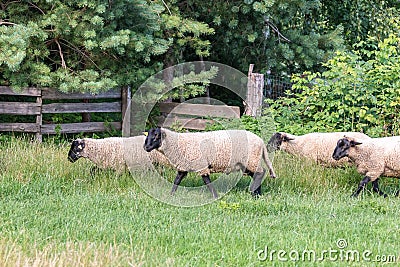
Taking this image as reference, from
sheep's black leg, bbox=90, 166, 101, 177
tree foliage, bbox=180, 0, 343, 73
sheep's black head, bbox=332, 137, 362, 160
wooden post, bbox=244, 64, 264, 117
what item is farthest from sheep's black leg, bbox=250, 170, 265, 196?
tree foliage, bbox=180, 0, 343, 73

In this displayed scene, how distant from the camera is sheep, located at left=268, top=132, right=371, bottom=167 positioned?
34.4 ft

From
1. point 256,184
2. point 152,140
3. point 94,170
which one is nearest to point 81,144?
point 94,170

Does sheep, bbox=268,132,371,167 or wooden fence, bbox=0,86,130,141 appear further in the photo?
wooden fence, bbox=0,86,130,141

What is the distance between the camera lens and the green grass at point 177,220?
18.8ft

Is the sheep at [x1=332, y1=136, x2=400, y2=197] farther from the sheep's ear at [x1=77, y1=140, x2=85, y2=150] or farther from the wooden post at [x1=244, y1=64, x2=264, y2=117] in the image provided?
the wooden post at [x1=244, y1=64, x2=264, y2=117]

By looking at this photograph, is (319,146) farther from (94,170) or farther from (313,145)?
(94,170)

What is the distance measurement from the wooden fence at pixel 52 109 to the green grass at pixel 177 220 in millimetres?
3214

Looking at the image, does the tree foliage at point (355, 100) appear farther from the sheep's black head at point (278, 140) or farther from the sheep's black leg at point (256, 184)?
the sheep's black leg at point (256, 184)

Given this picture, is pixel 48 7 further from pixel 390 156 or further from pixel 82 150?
pixel 390 156

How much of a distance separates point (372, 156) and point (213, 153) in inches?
93.8

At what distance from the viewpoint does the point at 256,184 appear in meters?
9.04

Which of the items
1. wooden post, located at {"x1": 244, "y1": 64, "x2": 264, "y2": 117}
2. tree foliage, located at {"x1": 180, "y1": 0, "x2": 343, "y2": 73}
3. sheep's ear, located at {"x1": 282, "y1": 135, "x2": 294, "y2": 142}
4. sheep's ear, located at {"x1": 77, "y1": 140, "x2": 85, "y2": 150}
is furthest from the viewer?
tree foliage, located at {"x1": 180, "y1": 0, "x2": 343, "y2": 73}

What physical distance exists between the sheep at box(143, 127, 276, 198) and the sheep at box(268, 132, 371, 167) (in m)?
1.51

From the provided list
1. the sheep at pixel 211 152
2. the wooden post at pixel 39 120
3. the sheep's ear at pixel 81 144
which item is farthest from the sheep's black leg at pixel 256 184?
the wooden post at pixel 39 120
